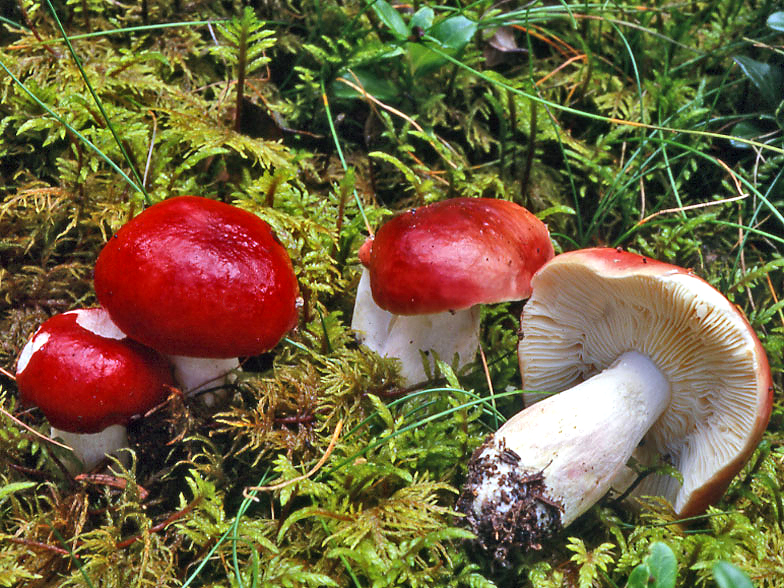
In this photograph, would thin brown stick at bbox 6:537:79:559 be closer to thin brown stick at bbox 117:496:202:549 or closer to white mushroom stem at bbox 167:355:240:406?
thin brown stick at bbox 117:496:202:549

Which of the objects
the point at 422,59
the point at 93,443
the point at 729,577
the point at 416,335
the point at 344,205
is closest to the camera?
the point at 729,577

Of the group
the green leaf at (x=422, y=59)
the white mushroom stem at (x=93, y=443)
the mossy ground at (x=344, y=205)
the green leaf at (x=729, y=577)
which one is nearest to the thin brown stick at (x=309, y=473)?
the mossy ground at (x=344, y=205)

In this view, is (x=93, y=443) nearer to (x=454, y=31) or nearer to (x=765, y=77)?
(x=454, y=31)

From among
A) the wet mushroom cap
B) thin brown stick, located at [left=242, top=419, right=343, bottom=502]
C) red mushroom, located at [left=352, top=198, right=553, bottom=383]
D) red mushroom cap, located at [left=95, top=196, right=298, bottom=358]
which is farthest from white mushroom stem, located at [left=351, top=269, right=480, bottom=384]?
red mushroom cap, located at [left=95, top=196, right=298, bottom=358]

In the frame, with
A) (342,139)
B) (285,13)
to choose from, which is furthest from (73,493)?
(285,13)

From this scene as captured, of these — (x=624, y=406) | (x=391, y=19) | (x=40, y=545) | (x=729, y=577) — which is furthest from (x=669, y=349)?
(x=40, y=545)
